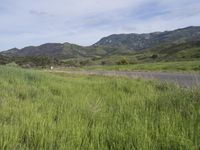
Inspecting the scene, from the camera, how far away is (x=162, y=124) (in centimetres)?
456

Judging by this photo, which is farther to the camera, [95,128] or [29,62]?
[29,62]

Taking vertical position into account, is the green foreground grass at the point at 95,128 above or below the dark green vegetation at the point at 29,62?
above

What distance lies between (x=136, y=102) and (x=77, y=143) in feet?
10.2

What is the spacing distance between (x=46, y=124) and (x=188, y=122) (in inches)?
78.8

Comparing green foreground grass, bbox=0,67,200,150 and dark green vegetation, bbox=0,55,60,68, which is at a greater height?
green foreground grass, bbox=0,67,200,150

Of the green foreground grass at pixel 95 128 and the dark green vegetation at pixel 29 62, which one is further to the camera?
the dark green vegetation at pixel 29 62

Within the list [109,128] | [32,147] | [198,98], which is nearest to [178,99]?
[198,98]

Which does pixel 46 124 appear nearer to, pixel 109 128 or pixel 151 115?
pixel 109 128

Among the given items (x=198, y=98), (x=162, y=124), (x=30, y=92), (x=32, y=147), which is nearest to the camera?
(x=32, y=147)

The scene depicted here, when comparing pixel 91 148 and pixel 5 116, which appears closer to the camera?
pixel 91 148

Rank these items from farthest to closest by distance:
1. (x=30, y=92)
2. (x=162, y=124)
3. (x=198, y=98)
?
(x=30, y=92) → (x=198, y=98) → (x=162, y=124)

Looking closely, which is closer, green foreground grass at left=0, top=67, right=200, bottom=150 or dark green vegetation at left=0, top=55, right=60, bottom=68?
green foreground grass at left=0, top=67, right=200, bottom=150

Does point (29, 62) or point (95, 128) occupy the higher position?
point (95, 128)

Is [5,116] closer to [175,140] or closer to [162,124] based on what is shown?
[162,124]
